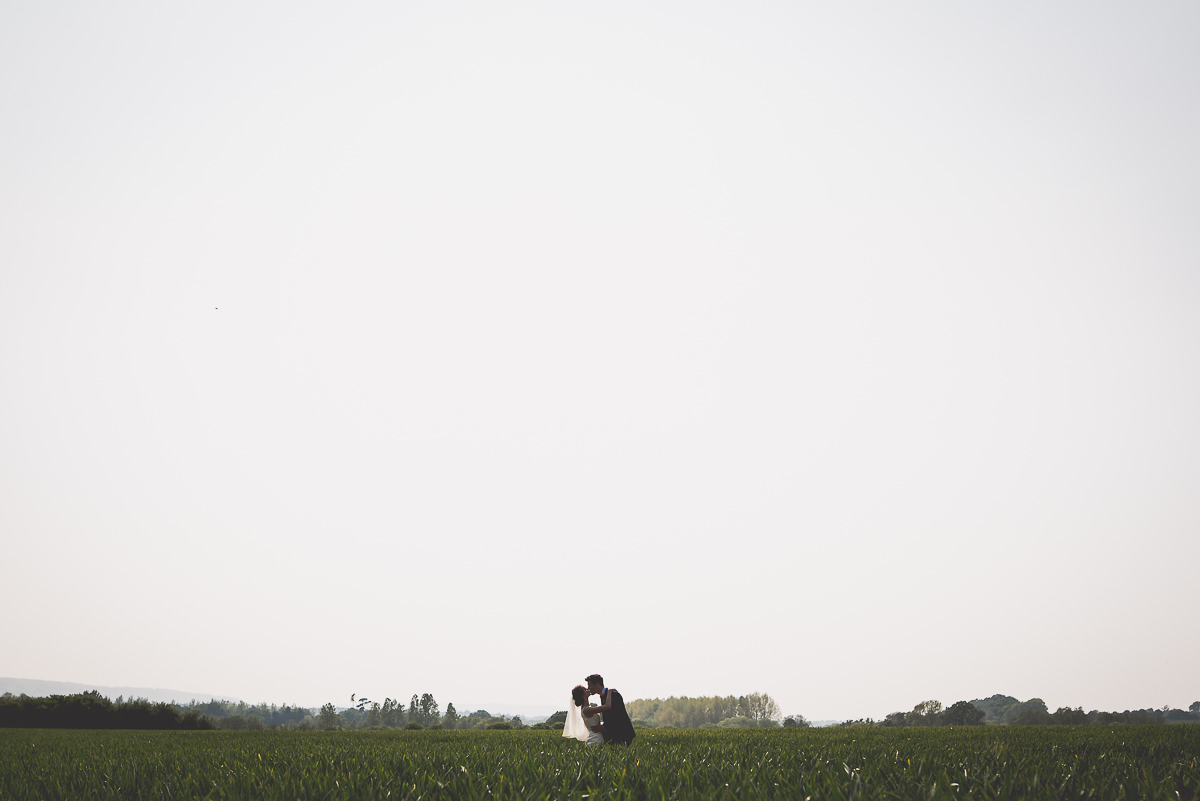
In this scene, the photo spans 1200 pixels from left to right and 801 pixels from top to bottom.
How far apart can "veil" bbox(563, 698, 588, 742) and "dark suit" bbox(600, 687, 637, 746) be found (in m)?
1.46

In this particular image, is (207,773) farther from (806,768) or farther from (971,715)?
(971,715)

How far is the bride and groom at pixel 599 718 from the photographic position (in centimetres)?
1298

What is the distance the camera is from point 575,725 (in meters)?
15.1

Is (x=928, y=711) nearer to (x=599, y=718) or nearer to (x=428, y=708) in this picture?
(x=599, y=718)

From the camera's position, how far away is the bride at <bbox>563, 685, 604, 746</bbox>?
13.5m

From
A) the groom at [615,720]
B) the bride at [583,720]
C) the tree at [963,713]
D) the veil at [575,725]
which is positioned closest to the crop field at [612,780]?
the groom at [615,720]

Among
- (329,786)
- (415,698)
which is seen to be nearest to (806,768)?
(329,786)

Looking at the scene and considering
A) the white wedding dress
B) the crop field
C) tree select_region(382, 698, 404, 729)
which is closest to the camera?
the crop field

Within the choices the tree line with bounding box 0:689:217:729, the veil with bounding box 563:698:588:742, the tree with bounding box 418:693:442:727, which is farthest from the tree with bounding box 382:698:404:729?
the veil with bounding box 563:698:588:742

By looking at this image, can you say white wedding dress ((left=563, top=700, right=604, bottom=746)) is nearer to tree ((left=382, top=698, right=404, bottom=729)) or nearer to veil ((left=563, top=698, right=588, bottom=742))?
veil ((left=563, top=698, right=588, bottom=742))

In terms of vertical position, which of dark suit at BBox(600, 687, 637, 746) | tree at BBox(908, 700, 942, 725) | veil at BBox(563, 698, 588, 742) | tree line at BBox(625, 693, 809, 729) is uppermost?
dark suit at BBox(600, 687, 637, 746)

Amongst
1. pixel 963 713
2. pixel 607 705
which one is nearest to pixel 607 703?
pixel 607 705

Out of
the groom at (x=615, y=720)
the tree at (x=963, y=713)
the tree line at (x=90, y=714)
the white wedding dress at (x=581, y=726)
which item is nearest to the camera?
the groom at (x=615, y=720)

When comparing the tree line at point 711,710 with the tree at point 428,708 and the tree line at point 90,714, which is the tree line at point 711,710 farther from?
the tree line at point 90,714
